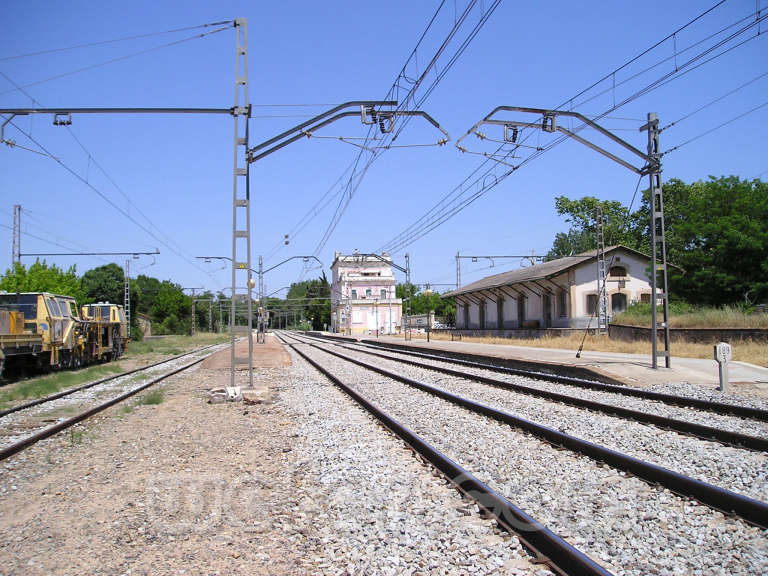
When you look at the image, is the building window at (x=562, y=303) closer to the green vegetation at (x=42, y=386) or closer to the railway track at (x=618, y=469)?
the green vegetation at (x=42, y=386)

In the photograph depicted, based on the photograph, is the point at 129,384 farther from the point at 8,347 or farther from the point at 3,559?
the point at 3,559

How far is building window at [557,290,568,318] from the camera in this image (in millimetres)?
43031

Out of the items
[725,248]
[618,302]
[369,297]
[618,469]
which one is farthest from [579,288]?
[369,297]

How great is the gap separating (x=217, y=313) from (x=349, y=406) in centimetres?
12453

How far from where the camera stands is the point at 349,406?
13250 mm

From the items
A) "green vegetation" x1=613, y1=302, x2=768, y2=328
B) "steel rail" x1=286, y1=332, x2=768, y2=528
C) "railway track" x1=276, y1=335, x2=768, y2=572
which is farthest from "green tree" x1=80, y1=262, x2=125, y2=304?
"steel rail" x1=286, y1=332, x2=768, y2=528

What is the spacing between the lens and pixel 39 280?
4819 cm

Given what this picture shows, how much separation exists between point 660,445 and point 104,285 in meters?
83.5

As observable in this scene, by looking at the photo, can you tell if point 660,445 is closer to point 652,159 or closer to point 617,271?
point 652,159

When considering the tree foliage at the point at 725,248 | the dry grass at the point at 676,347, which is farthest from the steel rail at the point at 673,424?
the tree foliage at the point at 725,248

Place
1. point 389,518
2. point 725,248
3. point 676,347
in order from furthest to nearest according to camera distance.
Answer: point 725,248, point 676,347, point 389,518

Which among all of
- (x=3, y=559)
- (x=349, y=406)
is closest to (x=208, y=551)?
(x=3, y=559)

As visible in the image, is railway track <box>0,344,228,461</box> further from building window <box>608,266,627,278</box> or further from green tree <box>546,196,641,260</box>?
green tree <box>546,196,641,260</box>

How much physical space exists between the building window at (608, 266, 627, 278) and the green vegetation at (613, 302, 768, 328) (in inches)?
250
